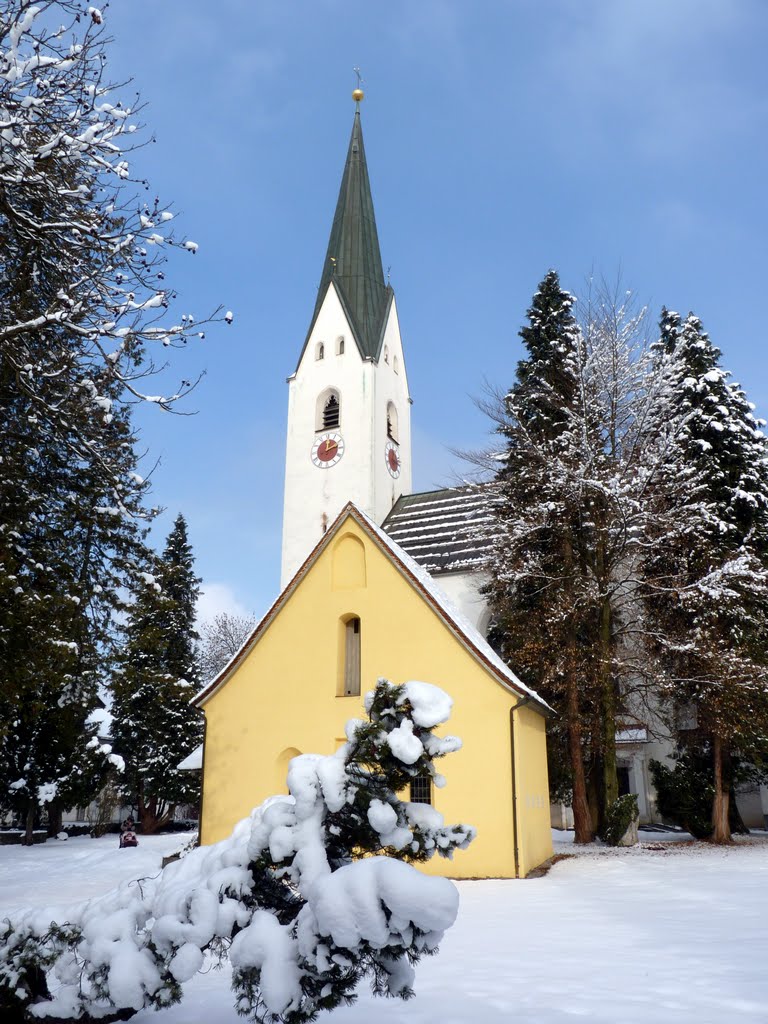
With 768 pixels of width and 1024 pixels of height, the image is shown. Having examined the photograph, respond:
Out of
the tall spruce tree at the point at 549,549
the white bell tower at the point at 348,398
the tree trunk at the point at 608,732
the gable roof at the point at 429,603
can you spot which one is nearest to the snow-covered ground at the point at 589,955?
the gable roof at the point at 429,603

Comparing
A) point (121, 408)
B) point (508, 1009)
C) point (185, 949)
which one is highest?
point (121, 408)

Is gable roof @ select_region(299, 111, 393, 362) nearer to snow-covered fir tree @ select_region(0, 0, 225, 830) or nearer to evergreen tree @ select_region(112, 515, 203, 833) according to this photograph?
evergreen tree @ select_region(112, 515, 203, 833)

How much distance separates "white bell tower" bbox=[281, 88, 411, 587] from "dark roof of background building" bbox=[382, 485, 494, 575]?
1359mm

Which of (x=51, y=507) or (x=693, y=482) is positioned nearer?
(x=51, y=507)

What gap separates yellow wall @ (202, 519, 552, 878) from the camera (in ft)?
49.6

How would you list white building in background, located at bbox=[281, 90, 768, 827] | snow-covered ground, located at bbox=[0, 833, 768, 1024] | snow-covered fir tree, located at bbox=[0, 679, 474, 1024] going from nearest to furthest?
snow-covered fir tree, located at bbox=[0, 679, 474, 1024] → snow-covered ground, located at bbox=[0, 833, 768, 1024] → white building in background, located at bbox=[281, 90, 768, 827]

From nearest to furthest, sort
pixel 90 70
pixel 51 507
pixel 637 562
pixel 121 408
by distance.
→ pixel 90 70 → pixel 51 507 → pixel 121 408 → pixel 637 562

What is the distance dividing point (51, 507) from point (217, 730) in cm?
734

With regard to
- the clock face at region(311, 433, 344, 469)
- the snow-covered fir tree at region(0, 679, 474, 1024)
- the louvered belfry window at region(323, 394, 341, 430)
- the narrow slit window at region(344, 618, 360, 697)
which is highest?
the louvered belfry window at region(323, 394, 341, 430)

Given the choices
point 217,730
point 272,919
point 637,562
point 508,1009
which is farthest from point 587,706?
point 272,919

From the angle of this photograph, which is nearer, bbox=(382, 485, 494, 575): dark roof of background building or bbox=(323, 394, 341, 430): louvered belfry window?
bbox=(382, 485, 494, 575): dark roof of background building

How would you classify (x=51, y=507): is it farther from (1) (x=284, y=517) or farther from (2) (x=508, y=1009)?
(1) (x=284, y=517)

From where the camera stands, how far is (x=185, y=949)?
13.1 feet

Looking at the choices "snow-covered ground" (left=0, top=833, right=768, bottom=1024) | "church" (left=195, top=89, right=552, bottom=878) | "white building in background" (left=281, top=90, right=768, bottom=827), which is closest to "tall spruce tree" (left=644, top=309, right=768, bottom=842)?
"church" (left=195, top=89, right=552, bottom=878)
